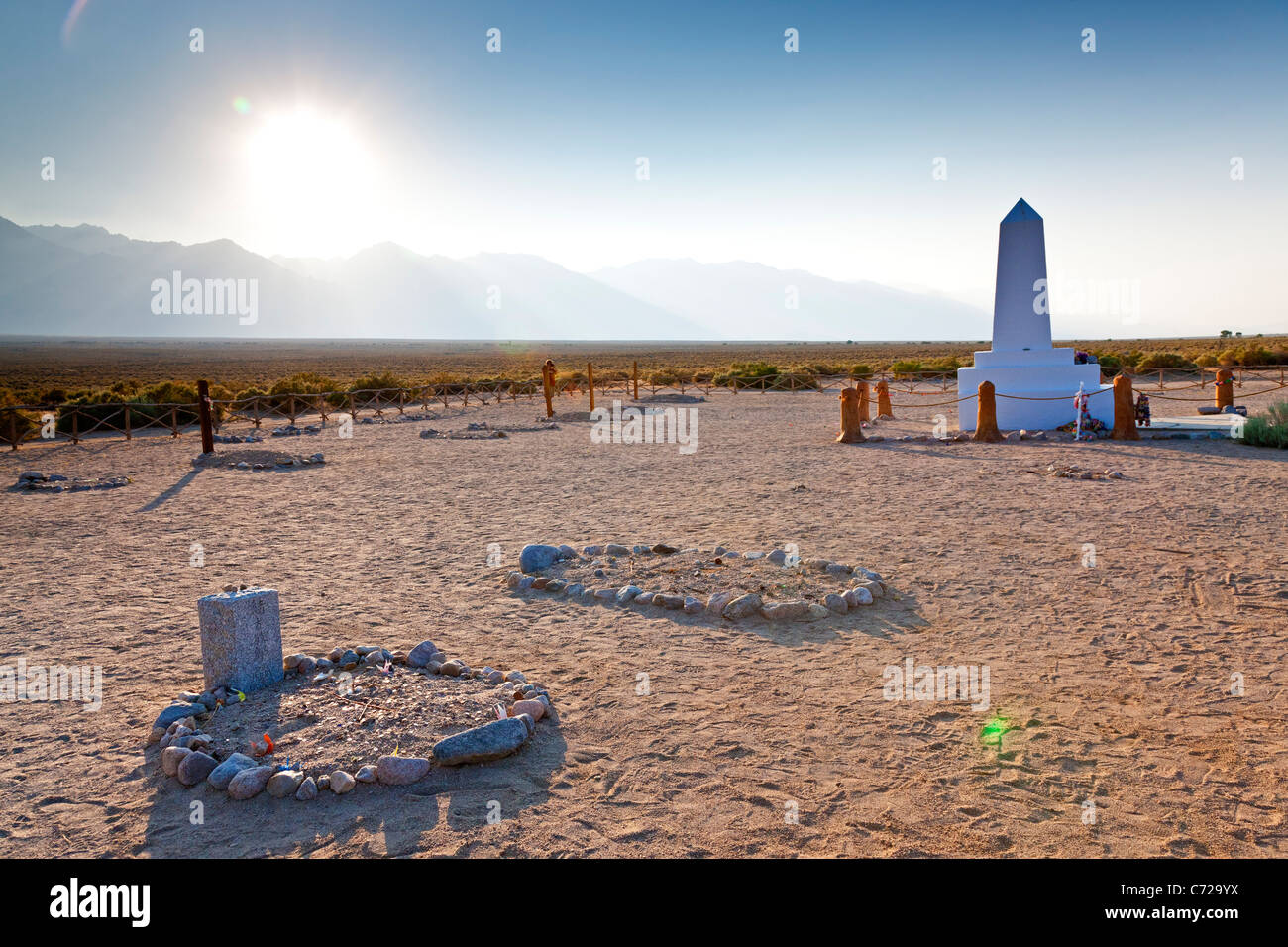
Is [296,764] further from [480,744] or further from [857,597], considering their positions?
[857,597]

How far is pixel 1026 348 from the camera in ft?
55.5

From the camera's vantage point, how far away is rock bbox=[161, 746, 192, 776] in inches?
154

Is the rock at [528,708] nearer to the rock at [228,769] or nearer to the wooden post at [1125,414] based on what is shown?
the rock at [228,769]

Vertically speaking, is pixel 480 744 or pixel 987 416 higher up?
pixel 987 416

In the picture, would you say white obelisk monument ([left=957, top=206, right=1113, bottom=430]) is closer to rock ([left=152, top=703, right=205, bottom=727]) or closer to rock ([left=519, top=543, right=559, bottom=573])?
rock ([left=519, top=543, right=559, bottom=573])

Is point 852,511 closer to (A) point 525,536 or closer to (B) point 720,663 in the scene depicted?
(A) point 525,536

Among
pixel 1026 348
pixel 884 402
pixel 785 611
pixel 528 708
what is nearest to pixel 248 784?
pixel 528 708

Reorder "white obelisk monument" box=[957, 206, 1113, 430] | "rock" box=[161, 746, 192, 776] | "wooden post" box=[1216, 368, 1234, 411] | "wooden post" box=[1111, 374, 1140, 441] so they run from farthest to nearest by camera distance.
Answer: "wooden post" box=[1216, 368, 1234, 411] < "white obelisk monument" box=[957, 206, 1113, 430] < "wooden post" box=[1111, 374, 1140, 441] < "rock" box=[161, 746, 192, 776]

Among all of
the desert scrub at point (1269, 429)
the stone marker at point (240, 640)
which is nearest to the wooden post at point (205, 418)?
the stone marker at point (240, 640)

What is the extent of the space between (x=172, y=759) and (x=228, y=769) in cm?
34

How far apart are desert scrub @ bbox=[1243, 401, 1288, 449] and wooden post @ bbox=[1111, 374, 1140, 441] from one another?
5.67ft

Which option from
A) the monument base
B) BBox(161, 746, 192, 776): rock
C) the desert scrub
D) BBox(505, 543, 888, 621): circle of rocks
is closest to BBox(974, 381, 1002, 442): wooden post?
the monument base

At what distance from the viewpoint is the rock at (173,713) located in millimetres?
4348
